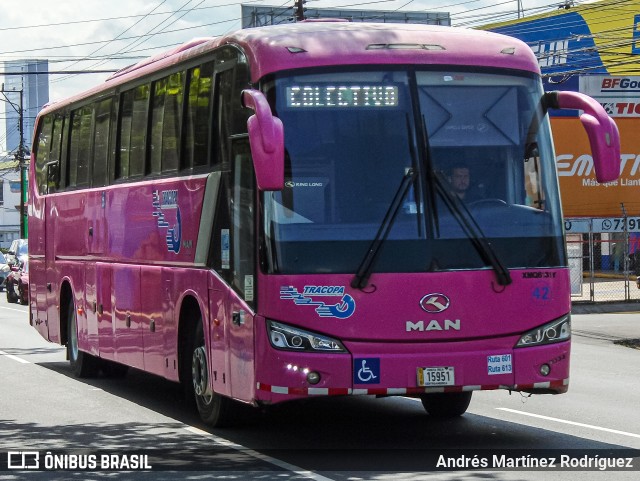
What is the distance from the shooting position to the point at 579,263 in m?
34.1

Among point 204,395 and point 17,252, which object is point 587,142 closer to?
point 17,252

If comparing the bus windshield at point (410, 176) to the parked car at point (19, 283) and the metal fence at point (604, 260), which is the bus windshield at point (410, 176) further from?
the parked car at point (19, 283)

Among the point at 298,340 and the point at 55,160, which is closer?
the point at 298,340

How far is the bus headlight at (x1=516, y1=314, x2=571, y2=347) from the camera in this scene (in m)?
10.5

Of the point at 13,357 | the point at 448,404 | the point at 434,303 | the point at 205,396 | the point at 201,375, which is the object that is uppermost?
the point at 434,303

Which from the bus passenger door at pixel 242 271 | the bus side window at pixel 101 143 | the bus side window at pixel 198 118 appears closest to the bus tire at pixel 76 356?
the bus side window at pixel 101 143

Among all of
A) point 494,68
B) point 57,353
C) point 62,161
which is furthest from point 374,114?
point 57,353

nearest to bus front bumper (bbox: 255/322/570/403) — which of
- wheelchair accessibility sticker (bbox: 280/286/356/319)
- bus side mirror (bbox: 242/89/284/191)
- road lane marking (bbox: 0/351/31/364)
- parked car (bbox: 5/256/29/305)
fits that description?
wheelchair accessibility sticker (bbox: 280/286/356/319)

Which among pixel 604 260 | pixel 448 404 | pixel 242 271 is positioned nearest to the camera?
pixel 242 271

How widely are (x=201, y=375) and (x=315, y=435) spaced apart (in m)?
1.29

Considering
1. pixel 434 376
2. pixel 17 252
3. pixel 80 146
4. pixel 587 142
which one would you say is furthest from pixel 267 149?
pixel 17 252

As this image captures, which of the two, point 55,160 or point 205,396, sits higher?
point 55,160

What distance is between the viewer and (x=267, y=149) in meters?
9.89

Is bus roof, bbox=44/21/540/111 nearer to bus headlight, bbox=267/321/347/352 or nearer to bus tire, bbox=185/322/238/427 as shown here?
bus headlight, bbox=267/321/347/352
